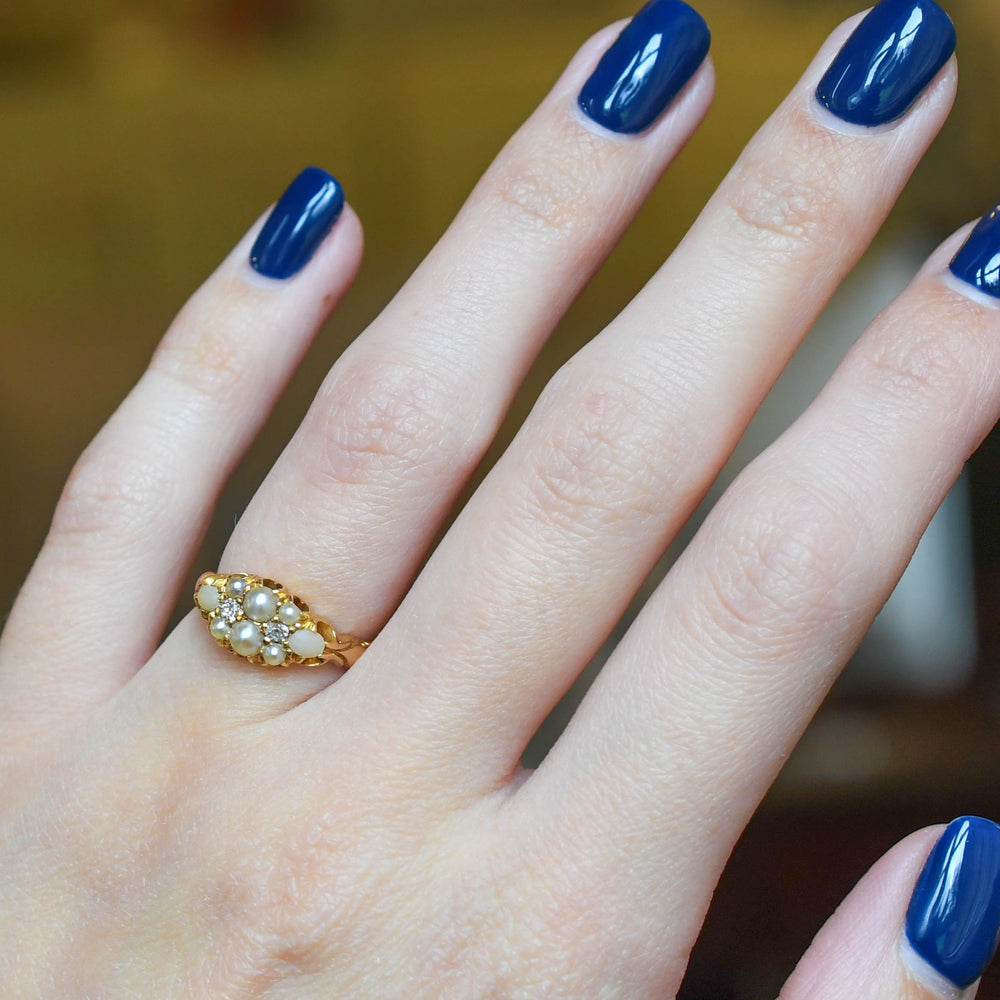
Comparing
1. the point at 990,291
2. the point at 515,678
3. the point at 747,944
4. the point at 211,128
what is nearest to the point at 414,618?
the point at 515,678

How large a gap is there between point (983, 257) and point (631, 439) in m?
0.23

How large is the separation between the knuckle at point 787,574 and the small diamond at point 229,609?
0.94 ft

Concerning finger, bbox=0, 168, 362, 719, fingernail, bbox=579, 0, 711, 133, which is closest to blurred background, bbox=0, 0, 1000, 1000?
finger, bbox=0, 168, 362, 719

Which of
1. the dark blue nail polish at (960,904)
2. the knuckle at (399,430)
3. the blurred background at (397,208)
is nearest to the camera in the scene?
the dark blue nail polish at (960,904)

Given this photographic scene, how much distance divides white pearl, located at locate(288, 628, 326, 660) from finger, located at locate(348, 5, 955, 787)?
1.7 inches

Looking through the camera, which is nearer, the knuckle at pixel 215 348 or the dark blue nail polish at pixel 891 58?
the dark blue nail polish at pixel 891 58

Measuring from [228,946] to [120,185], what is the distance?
940 millimetres

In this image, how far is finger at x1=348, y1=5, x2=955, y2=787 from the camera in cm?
59

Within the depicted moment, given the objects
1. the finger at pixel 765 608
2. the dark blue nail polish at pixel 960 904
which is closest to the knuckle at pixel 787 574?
the finger at pixel 765 608

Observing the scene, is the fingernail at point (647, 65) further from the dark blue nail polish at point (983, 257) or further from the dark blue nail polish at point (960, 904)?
the dark blue nail polish at point (960, 904)

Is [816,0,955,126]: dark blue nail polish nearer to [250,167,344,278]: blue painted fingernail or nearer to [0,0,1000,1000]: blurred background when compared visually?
[250,167,344,278]: blue painted fingernail

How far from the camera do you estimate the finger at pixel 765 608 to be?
1.79 feet

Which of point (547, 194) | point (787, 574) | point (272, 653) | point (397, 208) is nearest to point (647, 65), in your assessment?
point (547, 194)

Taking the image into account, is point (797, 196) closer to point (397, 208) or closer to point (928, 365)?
point (928, 365)
